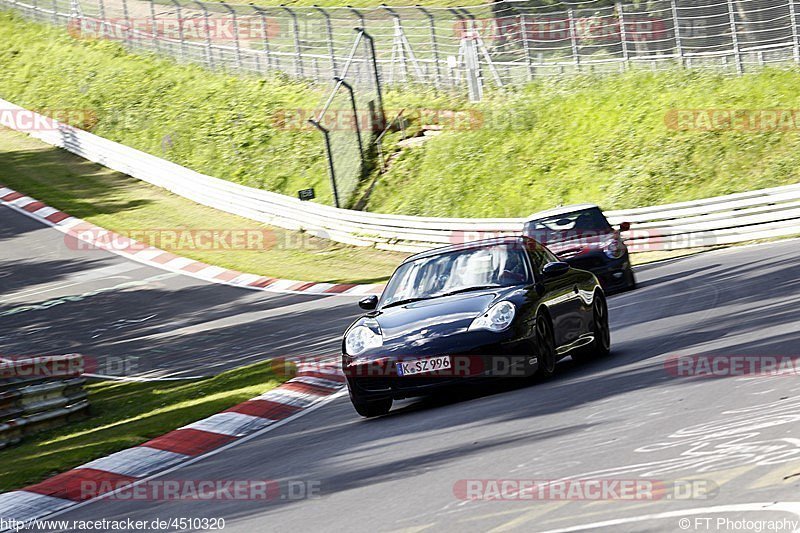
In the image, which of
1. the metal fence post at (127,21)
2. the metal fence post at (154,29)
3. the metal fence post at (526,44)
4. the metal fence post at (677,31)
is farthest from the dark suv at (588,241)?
A: the metal fence post at (127,21)

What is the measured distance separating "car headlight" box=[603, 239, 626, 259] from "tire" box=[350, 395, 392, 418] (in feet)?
29.4

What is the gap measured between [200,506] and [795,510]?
12.3ft

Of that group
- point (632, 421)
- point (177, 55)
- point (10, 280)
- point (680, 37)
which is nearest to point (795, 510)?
point (632, 421)

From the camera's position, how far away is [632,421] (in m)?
8.19

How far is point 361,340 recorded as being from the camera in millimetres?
10656

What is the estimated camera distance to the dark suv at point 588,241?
19.0 m

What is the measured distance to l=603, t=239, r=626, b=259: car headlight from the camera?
62.4ft

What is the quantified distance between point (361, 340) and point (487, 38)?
2667 cm

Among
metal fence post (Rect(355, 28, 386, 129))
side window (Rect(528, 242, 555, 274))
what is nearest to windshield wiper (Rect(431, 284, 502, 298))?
side window (Rect(528, 242, 555, 274))

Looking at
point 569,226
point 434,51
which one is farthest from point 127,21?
point 569,226

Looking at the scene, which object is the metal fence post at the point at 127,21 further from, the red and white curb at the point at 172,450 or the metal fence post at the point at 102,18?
the red and white curb at the point at 172,450

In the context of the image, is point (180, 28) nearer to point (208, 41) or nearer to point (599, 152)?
point (208, 41)

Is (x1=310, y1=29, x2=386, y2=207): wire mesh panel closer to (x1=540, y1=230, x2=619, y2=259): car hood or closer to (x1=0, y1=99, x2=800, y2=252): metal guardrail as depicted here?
(x1=0, y1=99, x2=800, y2=252): metal guardrail

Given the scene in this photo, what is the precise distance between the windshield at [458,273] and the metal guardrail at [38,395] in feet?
13.3
